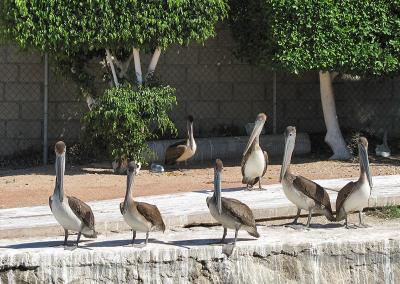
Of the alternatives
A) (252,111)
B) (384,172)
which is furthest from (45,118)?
(384,172)

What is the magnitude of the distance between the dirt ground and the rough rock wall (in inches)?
126

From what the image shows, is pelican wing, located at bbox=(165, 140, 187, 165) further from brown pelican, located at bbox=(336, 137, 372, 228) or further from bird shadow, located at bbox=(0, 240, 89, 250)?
bird shadow, located at bbox=(0, 240, 89, 250)

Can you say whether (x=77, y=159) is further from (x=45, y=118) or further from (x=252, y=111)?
(x=252, y=111)

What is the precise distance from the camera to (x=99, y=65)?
16328 mm

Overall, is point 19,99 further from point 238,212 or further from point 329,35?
point 238,212

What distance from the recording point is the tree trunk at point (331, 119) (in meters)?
16.8

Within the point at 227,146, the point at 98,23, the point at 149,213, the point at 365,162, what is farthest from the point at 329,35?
the point at 149,213

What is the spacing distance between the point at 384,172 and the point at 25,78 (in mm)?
6064

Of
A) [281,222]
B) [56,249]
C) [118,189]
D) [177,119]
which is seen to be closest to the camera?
[56,249]

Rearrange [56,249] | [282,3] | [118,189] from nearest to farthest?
[56,249]
[118,189]
[282,3]

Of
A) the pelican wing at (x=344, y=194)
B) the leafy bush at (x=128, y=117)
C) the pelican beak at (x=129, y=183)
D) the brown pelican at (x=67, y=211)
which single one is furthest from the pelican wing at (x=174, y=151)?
the brown pelican at (x=67, y=211)

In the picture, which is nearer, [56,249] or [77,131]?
[56,249]

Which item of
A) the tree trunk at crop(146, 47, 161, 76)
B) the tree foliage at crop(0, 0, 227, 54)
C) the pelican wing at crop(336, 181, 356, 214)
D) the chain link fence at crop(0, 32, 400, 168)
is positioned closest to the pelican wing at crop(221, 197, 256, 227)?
A: the pelican wing at crop(336, 181, 356, 214)

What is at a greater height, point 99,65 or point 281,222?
point 99,65
